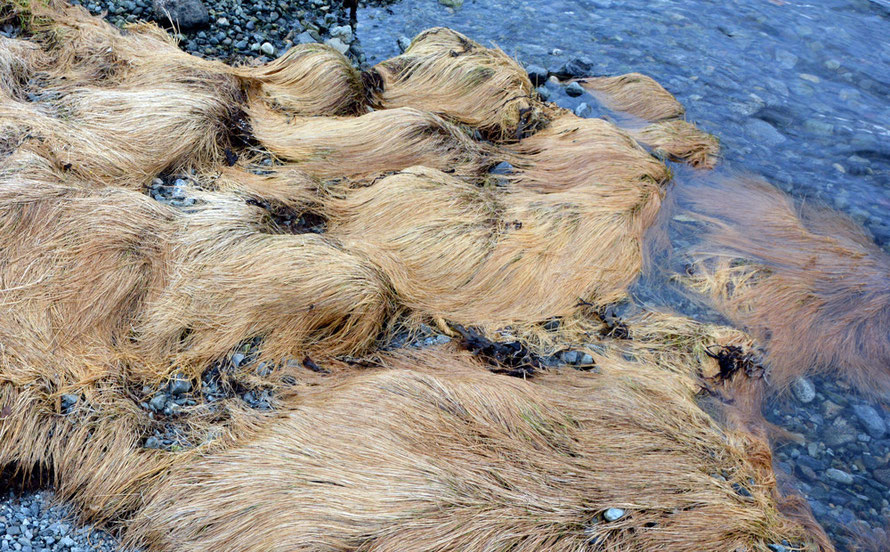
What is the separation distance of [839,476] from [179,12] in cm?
644

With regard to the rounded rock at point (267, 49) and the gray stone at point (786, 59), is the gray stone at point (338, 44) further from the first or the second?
the gray stone at point (786, 59)

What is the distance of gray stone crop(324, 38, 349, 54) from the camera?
6.55 m

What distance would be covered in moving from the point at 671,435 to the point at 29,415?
2.86m

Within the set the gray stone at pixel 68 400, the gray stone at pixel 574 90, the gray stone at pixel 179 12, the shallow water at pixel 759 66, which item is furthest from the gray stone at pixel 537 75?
the gray stone at pixel 68 400

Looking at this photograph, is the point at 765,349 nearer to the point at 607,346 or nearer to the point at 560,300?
the point at 607,346

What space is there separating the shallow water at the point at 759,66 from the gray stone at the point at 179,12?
5.49 ft

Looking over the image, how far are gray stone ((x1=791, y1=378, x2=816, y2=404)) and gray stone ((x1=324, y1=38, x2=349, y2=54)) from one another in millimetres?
4979

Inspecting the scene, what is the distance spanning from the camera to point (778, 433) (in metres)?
3.48

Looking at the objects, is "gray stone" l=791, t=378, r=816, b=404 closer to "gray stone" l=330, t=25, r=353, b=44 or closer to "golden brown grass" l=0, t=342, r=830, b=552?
"golden brown grass" l=0, t=342, r=830, b=552

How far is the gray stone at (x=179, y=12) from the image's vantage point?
6227 mm

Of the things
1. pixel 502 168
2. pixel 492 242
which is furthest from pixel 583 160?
pixel 492 242

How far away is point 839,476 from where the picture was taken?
3.32 meters

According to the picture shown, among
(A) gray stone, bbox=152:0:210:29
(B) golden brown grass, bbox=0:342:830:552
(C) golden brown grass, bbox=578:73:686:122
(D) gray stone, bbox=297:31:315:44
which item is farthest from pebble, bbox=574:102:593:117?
(A) gray stone, bbox=152:0:210:29

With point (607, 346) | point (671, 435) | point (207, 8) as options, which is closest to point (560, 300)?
point (607, 346)
